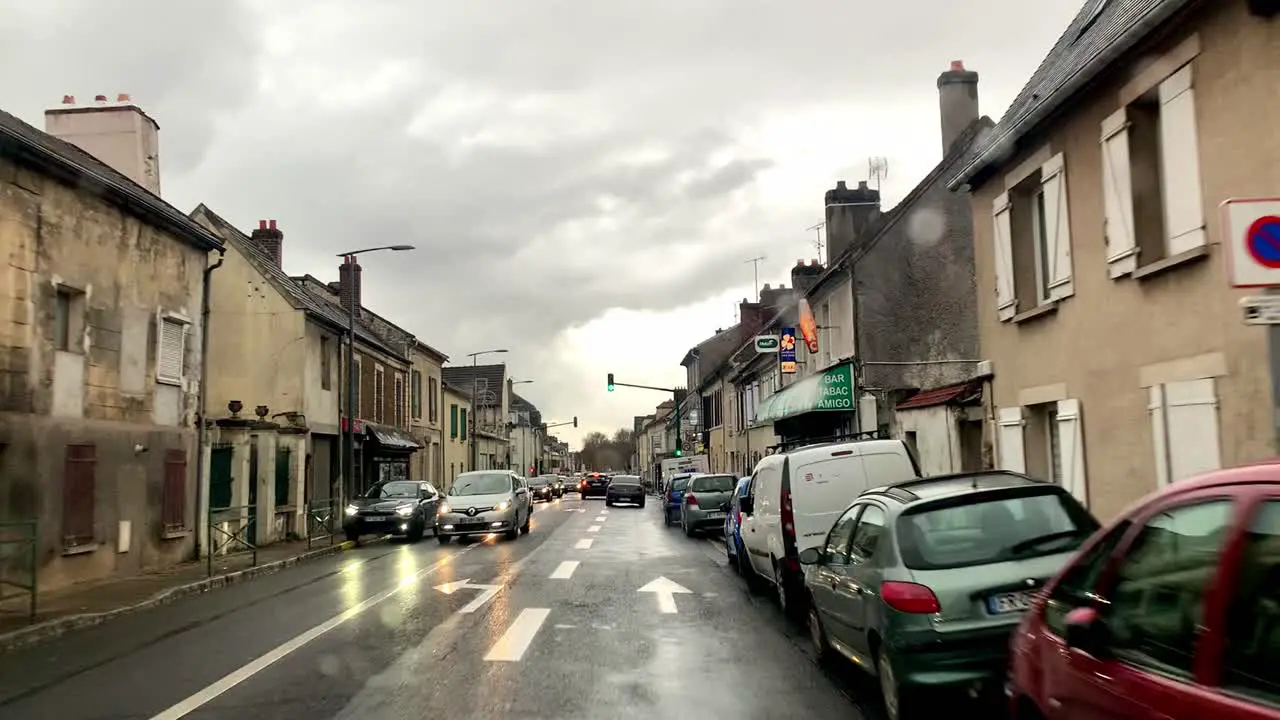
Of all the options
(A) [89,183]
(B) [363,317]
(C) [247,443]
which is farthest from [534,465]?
(A) [89,183]

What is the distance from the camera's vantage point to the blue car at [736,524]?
14.9m

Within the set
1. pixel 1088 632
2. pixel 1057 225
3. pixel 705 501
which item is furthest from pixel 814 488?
pixel 705 501

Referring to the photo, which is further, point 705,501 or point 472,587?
point 705,501

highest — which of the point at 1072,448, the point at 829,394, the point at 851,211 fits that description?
the point at 851,211

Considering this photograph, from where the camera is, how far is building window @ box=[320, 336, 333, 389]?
29.1 m

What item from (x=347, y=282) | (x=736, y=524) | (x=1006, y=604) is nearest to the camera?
(x=1006, y=604)

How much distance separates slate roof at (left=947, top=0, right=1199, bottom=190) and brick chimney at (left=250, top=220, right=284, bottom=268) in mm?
23812

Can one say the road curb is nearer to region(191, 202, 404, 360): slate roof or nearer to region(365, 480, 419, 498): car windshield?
region(365, 480, 419, 498): car windshield

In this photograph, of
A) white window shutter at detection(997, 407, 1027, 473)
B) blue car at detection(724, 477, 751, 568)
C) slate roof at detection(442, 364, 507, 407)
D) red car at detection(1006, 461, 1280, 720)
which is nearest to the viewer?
red car at detection(1006, 461, 1280, 720)

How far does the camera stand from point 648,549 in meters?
20.5

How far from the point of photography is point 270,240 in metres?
31.9

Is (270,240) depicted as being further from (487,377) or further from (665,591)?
(487,377)

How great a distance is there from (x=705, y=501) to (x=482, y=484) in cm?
554

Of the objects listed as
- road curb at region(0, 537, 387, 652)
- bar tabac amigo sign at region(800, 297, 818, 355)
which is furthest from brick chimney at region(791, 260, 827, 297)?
road curb at region(0, 537, 387, 652)
